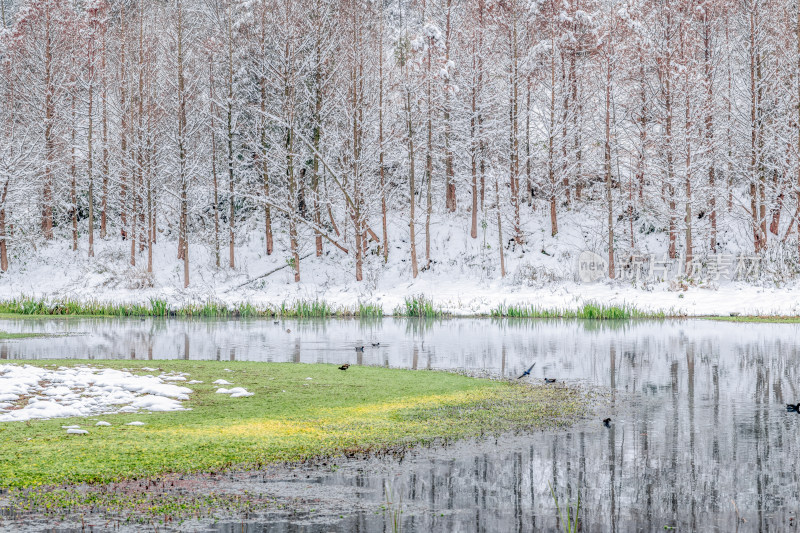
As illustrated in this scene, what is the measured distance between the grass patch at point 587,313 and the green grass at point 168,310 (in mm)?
5304

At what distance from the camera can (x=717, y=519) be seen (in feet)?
22.3

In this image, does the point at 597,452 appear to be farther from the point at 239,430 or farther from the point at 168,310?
the point at 168,310

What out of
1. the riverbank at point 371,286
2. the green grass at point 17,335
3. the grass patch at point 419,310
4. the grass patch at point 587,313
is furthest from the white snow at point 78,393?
the grass patch at point 587,313

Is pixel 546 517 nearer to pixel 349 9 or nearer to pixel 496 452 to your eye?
pixel 496 452

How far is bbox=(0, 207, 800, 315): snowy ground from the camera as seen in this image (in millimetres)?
35094

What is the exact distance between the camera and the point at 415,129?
44.2m

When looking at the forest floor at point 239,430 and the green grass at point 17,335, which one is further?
the green grass at point 17,335

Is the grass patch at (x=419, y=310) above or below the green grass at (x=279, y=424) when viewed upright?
above

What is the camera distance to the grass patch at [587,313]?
3105 centimetres

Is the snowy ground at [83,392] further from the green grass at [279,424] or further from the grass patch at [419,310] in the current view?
the grass patch at [419,310]

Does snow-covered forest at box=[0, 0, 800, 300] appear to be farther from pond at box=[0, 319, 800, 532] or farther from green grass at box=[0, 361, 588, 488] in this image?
green grass at box=[0, 361, 588, 488]

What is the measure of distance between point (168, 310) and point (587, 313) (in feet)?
55.4

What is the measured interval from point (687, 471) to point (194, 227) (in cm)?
4613

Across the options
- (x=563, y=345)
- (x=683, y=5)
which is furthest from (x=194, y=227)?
(x=563, y=345)
